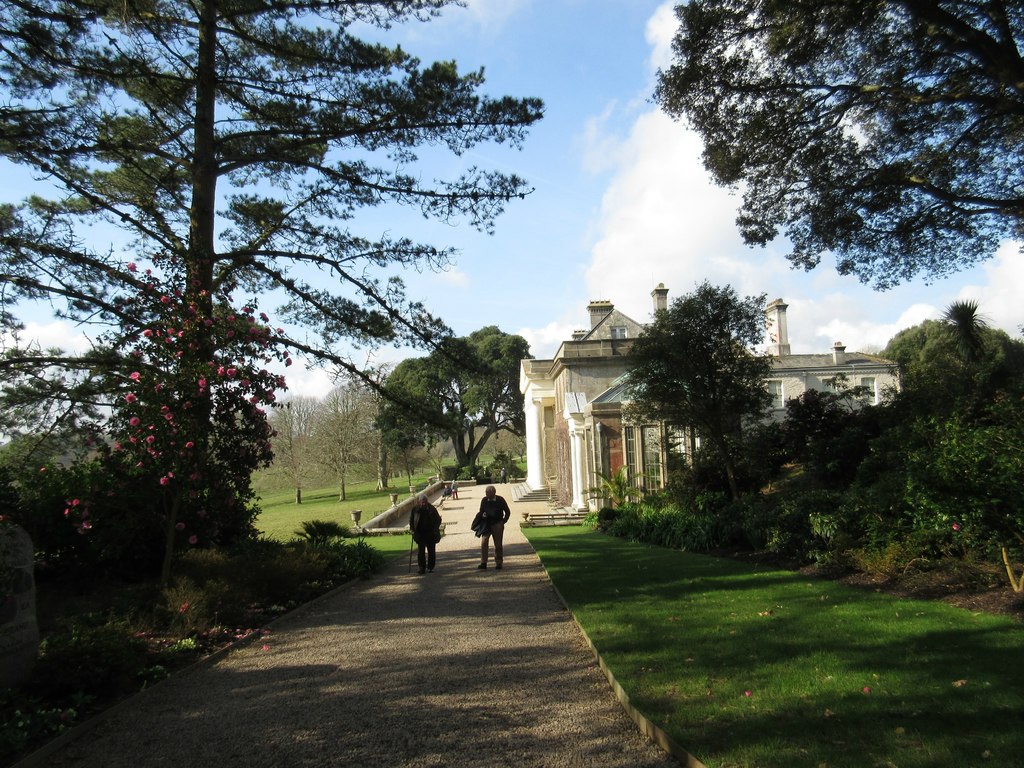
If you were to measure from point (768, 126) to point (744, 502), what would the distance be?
282 inches

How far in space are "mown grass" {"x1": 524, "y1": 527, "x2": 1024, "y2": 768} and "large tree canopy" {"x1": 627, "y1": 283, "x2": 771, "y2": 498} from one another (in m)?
7.26

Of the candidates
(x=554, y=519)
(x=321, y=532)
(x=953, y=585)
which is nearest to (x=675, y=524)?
(x=321, y=532)

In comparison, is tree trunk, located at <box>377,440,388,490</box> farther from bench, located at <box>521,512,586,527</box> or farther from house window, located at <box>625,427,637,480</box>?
house window, located at <box>625,427,637,480</box>

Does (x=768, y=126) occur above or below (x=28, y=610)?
above

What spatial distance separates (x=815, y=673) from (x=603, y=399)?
827 inches

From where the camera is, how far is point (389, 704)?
18.5 ft

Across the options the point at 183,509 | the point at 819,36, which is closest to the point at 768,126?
the point at 819,36

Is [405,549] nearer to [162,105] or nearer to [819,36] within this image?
[162,105]

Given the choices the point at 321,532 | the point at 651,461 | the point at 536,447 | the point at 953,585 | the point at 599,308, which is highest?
the point at 599,308

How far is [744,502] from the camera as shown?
14.5 m

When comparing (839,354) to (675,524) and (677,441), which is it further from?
(675,524)

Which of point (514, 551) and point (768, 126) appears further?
point (514, 551)

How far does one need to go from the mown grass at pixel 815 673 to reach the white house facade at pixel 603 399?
9870 mm

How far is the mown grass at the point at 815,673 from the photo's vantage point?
398cm
